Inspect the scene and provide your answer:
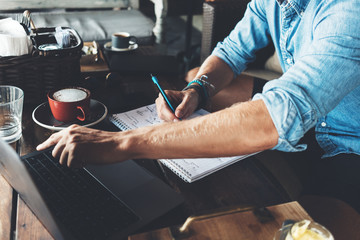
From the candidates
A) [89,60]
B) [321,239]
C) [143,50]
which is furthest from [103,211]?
[143,50]

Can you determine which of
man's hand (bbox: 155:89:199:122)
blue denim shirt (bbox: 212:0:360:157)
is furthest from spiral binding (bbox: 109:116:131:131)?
blue denim shirt (bbox: 212:0:360:157)

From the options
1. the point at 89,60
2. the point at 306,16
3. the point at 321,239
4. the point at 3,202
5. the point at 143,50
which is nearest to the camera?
the point at 321,239

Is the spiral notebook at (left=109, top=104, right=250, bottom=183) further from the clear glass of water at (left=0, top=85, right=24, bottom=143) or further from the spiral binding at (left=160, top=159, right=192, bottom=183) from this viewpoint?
the clear glass of water at (left=0, top=85, right=24, bottom=143)

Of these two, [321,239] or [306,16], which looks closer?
[321,239]

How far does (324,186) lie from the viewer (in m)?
1.00

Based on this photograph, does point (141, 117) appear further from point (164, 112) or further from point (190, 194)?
point (190, 194)

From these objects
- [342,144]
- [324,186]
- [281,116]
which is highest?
[281,116]

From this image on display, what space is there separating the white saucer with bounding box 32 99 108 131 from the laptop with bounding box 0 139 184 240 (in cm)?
12

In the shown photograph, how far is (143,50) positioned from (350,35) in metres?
1.06

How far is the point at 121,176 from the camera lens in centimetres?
70

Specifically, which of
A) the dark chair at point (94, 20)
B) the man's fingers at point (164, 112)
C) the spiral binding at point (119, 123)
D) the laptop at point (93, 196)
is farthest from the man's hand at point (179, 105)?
the dark chair at point (94, 20)

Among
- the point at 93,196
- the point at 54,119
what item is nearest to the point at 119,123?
the point at 54,119

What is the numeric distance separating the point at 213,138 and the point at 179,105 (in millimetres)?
327

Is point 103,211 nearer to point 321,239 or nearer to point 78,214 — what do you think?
point 78,214
